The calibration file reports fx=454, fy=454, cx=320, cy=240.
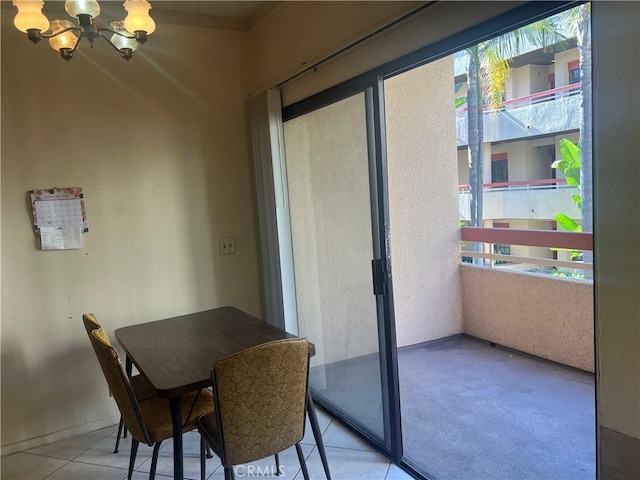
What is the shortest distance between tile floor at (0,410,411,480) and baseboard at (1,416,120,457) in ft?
0.11

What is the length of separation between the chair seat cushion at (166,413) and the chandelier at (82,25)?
155 centimetres

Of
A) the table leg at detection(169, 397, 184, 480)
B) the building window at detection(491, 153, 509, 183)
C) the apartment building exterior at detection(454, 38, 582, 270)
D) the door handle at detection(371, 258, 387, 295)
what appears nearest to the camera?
the table leg at detection(169, 397, 184, 480)

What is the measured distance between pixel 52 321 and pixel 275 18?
2.36 m

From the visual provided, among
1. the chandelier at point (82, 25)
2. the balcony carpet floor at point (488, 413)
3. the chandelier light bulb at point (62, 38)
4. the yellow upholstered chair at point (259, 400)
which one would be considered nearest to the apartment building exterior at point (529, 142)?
the balcony carpet floor at point (488, 413)

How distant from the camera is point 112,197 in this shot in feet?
9.53

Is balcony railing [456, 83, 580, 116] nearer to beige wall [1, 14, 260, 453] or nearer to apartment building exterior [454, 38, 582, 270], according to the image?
apartment building exterior [454, 38, 582, 270]

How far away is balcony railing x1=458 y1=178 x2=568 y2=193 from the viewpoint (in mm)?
4270

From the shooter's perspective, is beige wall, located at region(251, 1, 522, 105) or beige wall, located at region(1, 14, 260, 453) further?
beige wall, located at region(1, 14, 260, 453)

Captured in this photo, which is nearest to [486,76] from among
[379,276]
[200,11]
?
[200,11]

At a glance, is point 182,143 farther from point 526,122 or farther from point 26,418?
point 526,122

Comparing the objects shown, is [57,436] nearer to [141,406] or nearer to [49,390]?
[49,390]

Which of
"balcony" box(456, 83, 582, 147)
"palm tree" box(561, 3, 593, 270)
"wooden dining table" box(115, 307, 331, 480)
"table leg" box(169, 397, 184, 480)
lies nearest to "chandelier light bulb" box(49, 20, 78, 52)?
"wooden dining table" box(115, 307, 331, 480)

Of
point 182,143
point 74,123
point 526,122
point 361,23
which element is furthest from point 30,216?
point 526,122

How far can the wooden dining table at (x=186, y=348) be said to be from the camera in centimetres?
178
